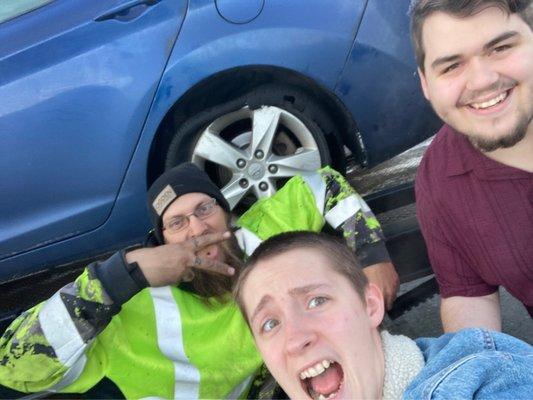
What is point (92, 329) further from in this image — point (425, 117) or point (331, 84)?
point (425, 117)

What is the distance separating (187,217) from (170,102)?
33.6 inches

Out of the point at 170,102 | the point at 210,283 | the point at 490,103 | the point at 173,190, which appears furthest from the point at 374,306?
the point at 170,102

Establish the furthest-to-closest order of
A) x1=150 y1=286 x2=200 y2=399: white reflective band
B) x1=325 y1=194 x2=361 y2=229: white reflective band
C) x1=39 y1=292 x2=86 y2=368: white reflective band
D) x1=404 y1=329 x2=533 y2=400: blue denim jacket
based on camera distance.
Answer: x1=325 y1=194 x2=361 y2=229: white reflective band → x1=150 y1=286 x2=200 y2=399: white reflective band → x1=39 y1=292 x2=86 y2=368: white reflective band → x1=404 y1=329 x2=533 y2=400: blue denim jacket

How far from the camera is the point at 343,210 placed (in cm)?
299

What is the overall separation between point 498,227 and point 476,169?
185 mm

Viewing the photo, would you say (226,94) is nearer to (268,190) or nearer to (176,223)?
(268,190)

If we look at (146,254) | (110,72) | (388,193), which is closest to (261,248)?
(146,254)

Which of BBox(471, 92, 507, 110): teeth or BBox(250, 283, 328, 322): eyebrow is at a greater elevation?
BBox(471, 92, 507, 110): teeth

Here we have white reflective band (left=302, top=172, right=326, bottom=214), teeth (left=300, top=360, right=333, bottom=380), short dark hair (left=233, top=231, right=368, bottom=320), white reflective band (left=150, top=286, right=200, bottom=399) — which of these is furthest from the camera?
white reflective band (left=302, top=172, right=326, bottom=214)

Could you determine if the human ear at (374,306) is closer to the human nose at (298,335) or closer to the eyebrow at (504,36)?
the human nose at (298,335)

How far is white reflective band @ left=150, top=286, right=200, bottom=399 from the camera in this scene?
2.54m

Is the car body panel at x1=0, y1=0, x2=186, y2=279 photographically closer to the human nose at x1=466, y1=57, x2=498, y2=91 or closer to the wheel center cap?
the wheel center cap

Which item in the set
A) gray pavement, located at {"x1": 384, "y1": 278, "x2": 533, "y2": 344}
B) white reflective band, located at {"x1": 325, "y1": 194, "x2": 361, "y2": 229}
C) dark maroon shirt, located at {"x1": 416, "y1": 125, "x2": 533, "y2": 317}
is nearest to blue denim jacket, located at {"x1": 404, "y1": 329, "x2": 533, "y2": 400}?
dark maroon shirt, located at {"x1": 416, "y1": 125, "x2": 533, "y2": 317}

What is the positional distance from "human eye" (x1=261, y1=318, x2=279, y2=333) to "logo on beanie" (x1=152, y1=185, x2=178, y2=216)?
3.04 feet
